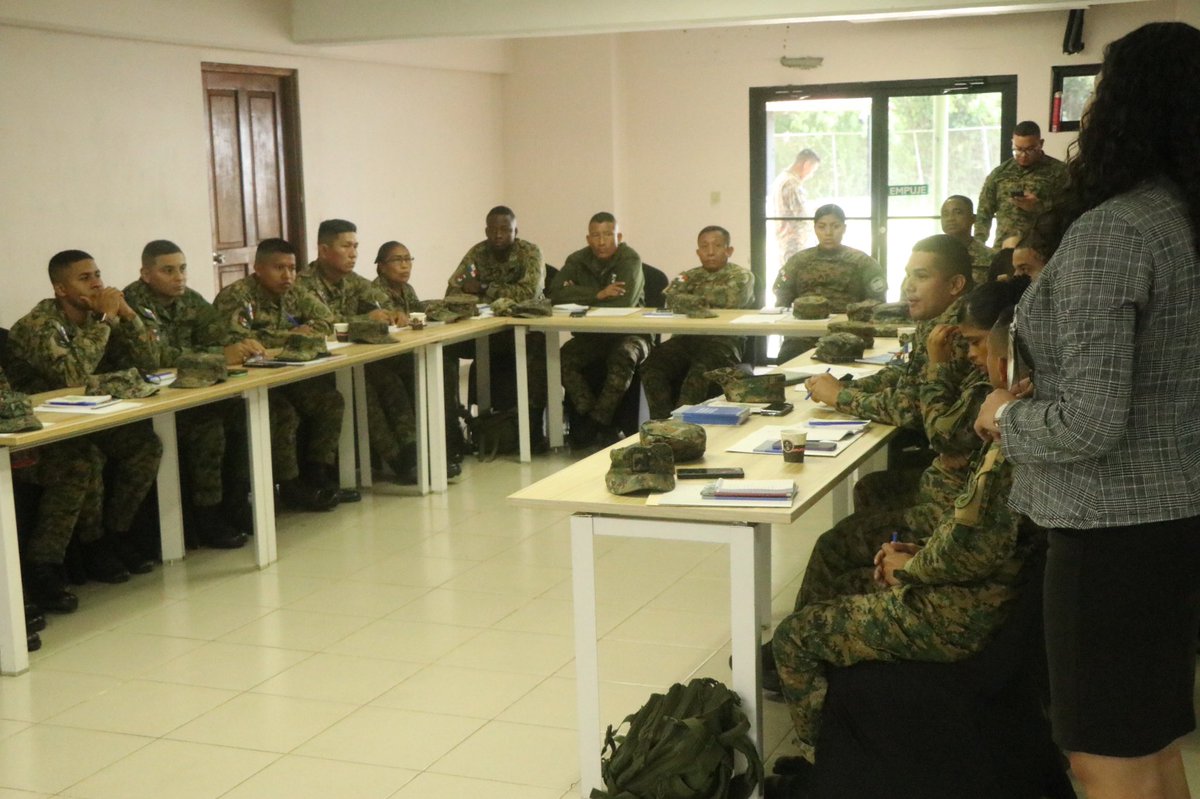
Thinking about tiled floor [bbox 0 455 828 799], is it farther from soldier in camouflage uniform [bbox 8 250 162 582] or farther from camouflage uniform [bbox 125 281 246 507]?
camouflage uniform [bbox 125 281 246 507]

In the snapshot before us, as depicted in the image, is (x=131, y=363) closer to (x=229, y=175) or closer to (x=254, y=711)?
(x=254, y=711)

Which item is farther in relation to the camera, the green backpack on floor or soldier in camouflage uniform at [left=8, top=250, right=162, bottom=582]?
soldier in camouflage uniform at [left=8, top=250, right=162, bottom=582]

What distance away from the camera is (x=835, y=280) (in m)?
7.70

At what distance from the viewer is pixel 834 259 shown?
7750 mm

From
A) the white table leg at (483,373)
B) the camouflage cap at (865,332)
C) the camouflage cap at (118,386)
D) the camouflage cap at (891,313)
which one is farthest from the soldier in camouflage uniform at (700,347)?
the camouflage cap at (118,386)

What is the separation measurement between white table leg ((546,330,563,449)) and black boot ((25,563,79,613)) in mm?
3166

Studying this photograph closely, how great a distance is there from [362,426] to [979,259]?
357 centimetres

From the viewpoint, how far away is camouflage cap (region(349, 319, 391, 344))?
629cm

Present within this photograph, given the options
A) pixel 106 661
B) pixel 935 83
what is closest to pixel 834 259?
pixel 935 83

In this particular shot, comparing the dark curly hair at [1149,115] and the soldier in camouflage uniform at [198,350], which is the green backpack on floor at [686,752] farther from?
the soldier in camouflage uniform at [198,350]

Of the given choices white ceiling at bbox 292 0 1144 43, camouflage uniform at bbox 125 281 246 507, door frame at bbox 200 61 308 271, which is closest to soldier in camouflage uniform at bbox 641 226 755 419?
white ceiling at bbox 292 0 1144 43

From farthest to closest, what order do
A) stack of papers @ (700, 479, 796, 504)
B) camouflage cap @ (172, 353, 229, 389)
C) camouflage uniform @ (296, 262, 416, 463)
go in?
camouflage uniform @ (296, 262, 416, 463), camouflage cap @ (172, 353, 229, 389), stack of papers @ (700, 479, 796, 504)

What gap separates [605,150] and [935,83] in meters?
2.63

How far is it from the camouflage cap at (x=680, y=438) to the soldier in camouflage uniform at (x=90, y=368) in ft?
8.25
